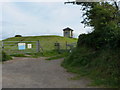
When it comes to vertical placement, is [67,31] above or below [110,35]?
above

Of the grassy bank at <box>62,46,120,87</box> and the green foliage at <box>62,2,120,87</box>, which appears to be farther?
the green foliage at <box>62,2,120,87</box>

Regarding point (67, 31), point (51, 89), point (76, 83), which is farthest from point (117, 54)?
point (67, 31)

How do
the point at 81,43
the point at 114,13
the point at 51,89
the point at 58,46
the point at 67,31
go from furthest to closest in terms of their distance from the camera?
the point at 67,31, the point at 58,46, the point at 81,43, the point at 114,13, the point at 51,89

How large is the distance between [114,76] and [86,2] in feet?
22.3

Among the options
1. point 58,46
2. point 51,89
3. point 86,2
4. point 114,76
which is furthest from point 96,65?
point 58,46

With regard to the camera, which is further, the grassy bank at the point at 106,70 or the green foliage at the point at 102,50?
the green foliage at the point at 102,50

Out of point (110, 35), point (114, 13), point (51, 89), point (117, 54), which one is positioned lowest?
point (51, 89)

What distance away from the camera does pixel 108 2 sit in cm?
927

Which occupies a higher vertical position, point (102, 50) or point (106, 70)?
point (102, 50)

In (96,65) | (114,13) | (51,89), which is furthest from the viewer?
(114,13)

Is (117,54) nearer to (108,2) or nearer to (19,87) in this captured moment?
(19,87)

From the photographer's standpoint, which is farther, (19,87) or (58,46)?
(58,46)

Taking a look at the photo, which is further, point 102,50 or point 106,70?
point 102,50

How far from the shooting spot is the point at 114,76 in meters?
4.82
